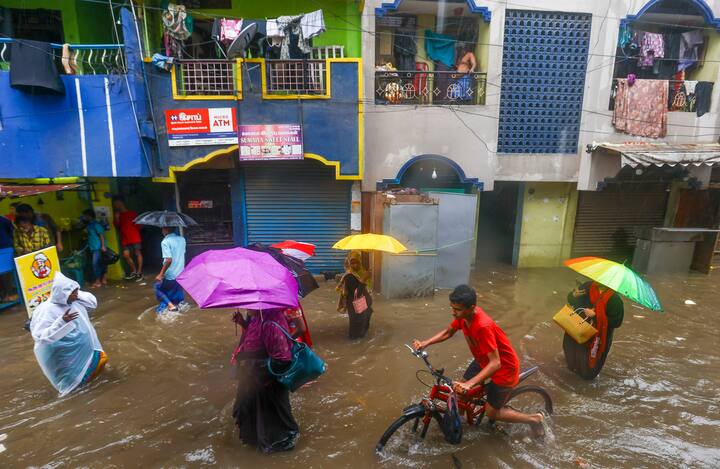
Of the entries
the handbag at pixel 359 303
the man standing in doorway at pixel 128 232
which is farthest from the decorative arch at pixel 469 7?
the man standing in doorway at pixel 128 232

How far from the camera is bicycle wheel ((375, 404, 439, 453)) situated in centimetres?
380

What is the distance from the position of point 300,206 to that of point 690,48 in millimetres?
10661

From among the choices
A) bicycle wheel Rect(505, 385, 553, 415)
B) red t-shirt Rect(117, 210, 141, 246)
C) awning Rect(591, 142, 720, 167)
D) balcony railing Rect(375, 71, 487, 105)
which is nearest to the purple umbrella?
bicycle wheel Rect(505, 385, 553, 415)

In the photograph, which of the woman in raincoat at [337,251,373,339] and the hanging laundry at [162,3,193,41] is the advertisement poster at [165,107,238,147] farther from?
the woman in raincoat at [337,251,373,339]

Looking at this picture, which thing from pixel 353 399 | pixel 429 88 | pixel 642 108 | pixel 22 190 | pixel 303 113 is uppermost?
pixel 429 88

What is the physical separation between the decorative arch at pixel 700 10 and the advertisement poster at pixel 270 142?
821 centimetres

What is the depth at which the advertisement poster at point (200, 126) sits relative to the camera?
27.7 ft

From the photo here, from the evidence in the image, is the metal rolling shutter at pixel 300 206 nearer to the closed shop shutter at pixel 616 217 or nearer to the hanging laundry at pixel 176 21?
the hanging laundry at pixel 176 21

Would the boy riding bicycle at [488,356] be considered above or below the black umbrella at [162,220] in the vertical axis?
below

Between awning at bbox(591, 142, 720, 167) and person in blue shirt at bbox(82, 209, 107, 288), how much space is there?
1158cm

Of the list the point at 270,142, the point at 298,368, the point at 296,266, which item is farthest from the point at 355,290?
the point at 270,142

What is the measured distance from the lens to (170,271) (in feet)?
23.6

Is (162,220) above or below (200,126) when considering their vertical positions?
below

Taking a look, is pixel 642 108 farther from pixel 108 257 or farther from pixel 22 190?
pixel 22 190
